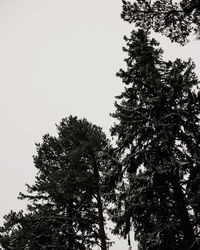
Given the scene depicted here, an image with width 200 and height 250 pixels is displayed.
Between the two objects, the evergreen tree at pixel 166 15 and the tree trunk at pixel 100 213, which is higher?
the evergreen tree at pixel 166 15

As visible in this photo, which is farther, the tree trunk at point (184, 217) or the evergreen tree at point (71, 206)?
the evergreen tree at point (71, 206)

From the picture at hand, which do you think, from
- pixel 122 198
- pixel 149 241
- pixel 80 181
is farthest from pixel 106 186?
pixel 80 181

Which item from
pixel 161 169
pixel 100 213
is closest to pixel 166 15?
pixel 161 169

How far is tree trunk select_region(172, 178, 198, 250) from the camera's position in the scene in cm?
764

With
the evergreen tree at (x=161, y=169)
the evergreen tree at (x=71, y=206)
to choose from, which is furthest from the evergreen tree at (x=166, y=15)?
the evergreen tree at (x=71, y=206)

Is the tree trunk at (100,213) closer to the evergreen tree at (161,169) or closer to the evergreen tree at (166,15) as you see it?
the evergreen tree at (161,169)

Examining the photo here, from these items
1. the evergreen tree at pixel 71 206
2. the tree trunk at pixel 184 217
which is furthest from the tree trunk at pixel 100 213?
the tree trunk at pixel 184 217

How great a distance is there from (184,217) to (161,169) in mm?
1690

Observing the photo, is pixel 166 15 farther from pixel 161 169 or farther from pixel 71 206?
pixel 71 206

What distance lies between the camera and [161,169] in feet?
26.2

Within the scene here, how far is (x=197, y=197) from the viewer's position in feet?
24.2

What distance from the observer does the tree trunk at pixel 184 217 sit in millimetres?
7644

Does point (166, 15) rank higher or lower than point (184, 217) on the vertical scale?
higher

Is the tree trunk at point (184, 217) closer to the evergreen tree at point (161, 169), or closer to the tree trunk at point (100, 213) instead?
the evergreen tree at point (161, 169)
